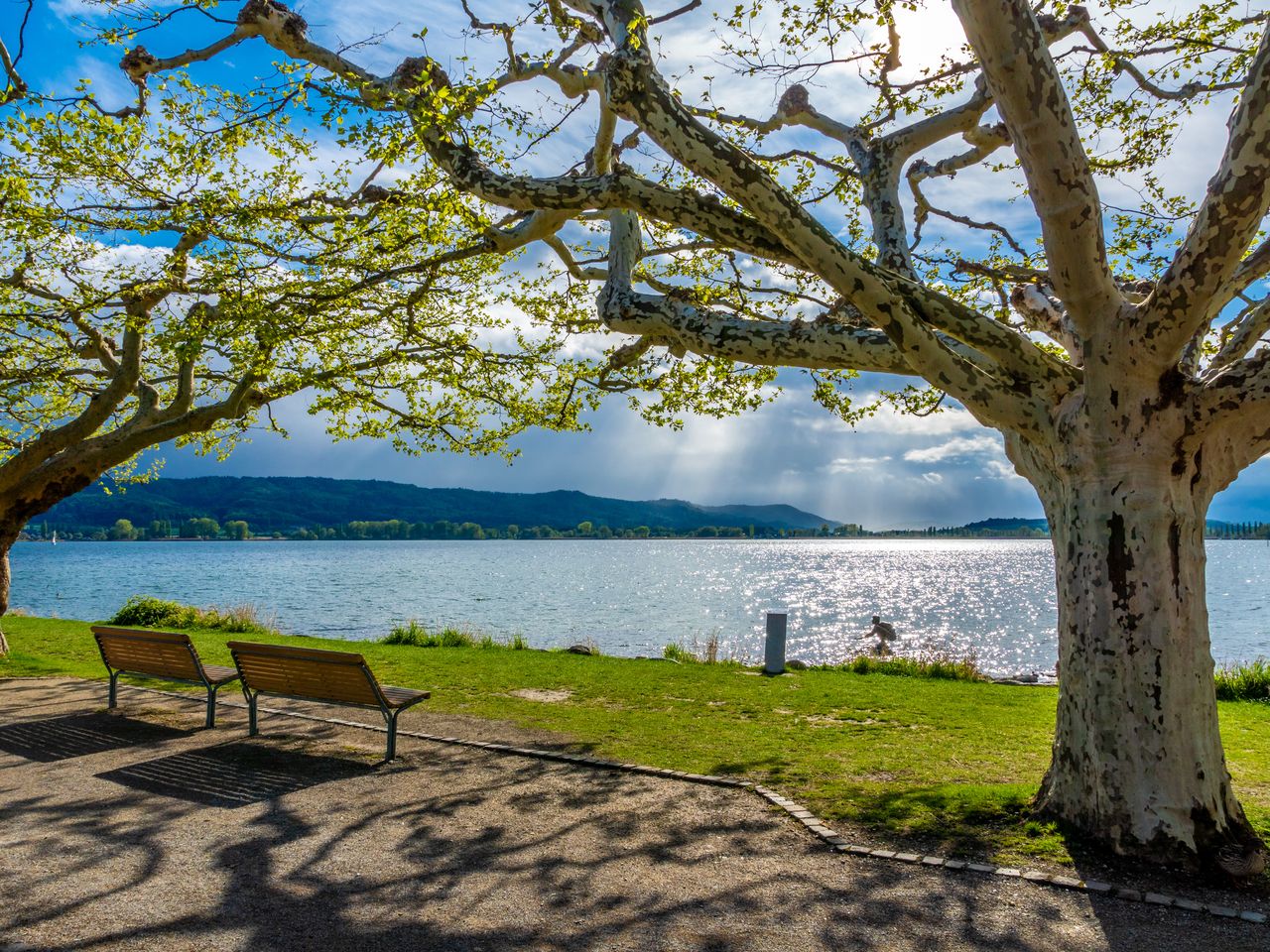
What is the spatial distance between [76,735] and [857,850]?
7.47 metres

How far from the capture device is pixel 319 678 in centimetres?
765

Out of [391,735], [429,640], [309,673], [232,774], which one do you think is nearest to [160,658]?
[309,673]

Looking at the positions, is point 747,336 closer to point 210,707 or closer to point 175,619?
point 210,707

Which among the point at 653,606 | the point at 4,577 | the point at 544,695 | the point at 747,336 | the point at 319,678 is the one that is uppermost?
the point at 747,336

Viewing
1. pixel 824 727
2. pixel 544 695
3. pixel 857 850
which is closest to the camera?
pixel 857 850

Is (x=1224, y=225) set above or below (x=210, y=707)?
above

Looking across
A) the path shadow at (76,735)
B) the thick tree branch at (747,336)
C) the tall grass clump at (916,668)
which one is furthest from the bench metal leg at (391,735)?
the tall grass clump at (916,668)

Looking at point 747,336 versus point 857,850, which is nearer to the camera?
point 857,850

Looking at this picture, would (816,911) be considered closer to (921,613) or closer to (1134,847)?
(1134,847)

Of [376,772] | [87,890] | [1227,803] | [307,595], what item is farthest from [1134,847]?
[307,595]

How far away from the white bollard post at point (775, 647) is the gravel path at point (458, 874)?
26.0 ft

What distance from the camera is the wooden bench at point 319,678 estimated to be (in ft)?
24.2

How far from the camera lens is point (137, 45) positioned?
9797 mm

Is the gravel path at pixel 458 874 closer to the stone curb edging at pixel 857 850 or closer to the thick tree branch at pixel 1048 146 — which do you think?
the stone curb edging at pixel 857 850
